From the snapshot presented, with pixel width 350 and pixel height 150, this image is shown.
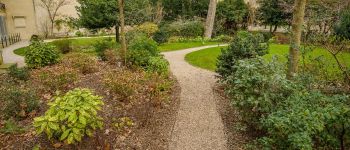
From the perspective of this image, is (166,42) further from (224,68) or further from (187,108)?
(187,108)

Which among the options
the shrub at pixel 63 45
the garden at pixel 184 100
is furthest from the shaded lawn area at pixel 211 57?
the shrub at pixel 63 45

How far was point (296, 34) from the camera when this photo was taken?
24.0 ft

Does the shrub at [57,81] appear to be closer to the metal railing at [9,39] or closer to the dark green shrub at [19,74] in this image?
the dark green shrub at [19,74]

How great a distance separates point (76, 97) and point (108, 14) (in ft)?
44.9

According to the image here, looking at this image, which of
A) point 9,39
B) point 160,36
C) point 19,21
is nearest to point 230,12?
point 160,36

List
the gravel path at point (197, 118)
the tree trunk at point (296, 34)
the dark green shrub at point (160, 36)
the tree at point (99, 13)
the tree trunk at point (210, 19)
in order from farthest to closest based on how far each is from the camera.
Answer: the tree trunk at point (210, 19) < the dark green shrub at point (160, 36) < the tree at point (99, 13) < the tree trunk at point (296, 34) < the gravel path at point (197, 118)

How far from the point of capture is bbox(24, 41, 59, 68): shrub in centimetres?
1094

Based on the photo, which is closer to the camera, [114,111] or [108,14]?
[114,111]

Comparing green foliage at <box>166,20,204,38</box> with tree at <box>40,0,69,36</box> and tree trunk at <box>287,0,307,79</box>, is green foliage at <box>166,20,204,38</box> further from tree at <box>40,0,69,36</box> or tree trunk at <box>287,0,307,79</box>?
tree trunk at <box>287,0,307,79</box>

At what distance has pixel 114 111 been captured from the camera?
7.13 meters

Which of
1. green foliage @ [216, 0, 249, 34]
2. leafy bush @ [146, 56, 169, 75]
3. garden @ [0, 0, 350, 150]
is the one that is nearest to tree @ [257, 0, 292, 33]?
green foliage @ [216, 0, 249, 34]

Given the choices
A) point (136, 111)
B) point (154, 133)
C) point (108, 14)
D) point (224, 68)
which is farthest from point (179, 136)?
point (108, 14)

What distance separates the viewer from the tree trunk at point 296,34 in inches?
278

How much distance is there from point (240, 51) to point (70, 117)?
5977 mm
